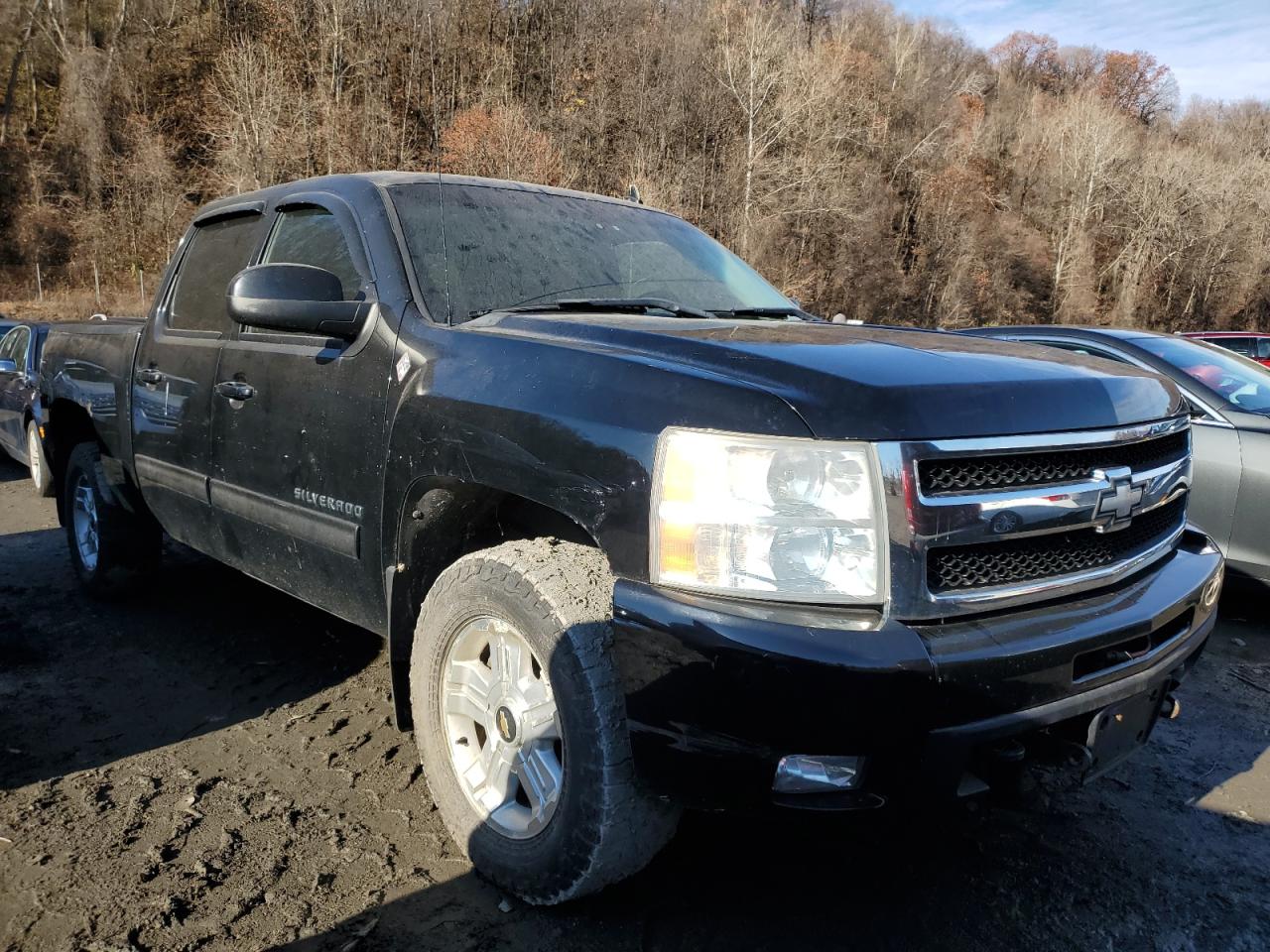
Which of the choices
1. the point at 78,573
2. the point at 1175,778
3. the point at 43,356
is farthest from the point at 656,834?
the point at 43,356

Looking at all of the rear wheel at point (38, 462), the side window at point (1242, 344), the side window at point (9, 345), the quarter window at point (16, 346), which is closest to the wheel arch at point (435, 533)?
the rear wheel at point (38, 462)

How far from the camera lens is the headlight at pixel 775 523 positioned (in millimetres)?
1817

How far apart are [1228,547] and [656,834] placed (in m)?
4.14

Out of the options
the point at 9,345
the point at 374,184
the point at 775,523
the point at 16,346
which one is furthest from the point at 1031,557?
the point at 9,345

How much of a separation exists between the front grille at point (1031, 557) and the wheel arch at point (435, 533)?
956mm

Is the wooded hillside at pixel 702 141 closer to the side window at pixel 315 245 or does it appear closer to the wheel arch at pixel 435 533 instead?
the side window at pixel 315 245

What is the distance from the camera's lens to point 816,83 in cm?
3934

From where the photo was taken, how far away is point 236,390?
3.23 metres

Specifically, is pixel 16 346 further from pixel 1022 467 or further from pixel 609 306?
pixel 1022 467

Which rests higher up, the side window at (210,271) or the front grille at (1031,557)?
the side window at (210,271)

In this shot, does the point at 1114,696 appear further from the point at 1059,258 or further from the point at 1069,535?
the point at 1059,258

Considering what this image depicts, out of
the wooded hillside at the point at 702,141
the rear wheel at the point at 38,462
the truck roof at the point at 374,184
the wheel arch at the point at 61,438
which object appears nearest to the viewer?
the truck roof at the point at 374,184

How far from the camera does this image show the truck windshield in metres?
2.84

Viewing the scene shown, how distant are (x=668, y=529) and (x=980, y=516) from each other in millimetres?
659
